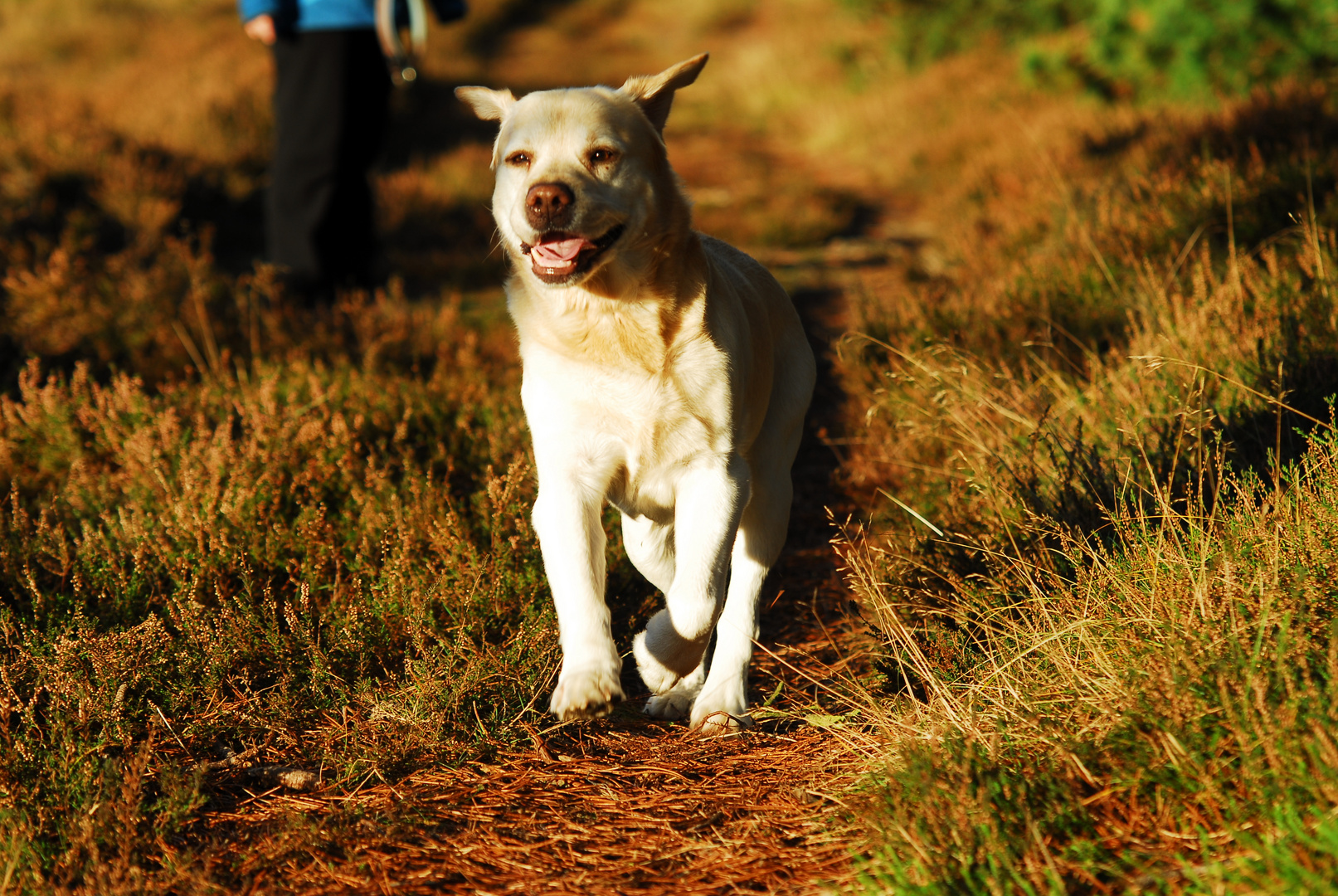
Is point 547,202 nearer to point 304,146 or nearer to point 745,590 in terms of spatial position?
point 745,590

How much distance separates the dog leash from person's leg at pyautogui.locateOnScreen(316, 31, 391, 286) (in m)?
0.13

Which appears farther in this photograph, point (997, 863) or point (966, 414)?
point (966, 414)

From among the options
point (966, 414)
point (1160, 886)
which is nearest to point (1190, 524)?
point (1160, 886)

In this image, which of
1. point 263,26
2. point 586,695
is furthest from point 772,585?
point 263,26

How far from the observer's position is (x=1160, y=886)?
1.72 metres

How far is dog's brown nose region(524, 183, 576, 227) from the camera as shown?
8.38 ft

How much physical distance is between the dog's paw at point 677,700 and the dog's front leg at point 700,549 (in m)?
0.20

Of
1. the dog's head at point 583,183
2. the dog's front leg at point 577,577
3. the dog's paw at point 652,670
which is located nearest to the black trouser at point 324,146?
the dog's head at point 583,183

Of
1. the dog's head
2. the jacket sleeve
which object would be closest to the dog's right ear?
the dog's head

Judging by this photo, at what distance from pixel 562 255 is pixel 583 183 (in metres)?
0.19

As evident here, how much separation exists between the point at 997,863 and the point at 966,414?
218 cm

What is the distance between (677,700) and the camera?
299cm

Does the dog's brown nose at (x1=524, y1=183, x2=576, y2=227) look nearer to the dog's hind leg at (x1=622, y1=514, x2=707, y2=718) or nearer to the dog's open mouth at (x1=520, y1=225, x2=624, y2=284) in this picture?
the dog's open mouth at (x1=520, y1=225, x2=624, y2=284)

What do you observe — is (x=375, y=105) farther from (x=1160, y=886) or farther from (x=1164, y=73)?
(x=1164, y=73)
